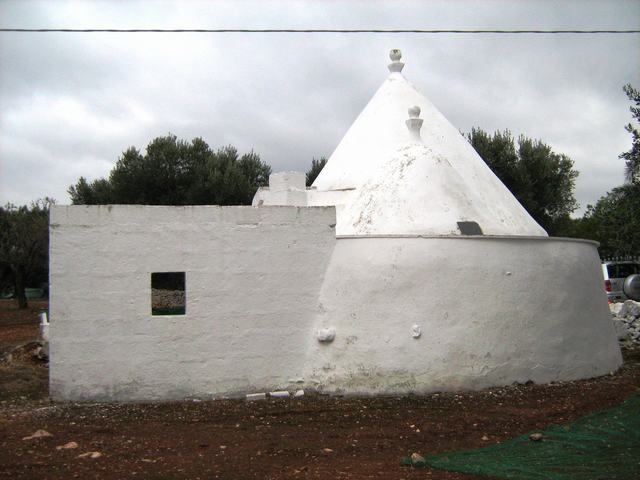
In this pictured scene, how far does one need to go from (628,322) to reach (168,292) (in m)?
15.8

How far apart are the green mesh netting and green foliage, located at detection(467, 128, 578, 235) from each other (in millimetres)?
15505

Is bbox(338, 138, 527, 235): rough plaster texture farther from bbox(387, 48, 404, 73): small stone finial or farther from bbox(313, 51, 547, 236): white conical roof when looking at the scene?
bbox(387, 48, 404, 73): small stone finial

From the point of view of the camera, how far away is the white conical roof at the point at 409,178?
1023 centimetres

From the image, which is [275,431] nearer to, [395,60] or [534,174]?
[395,60]

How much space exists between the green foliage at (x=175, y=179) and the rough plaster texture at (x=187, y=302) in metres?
14.5

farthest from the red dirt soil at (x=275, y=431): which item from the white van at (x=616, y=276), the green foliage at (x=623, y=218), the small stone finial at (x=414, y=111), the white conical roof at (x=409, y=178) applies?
the white van at (x=616, y=276)

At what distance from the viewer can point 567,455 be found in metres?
6.54

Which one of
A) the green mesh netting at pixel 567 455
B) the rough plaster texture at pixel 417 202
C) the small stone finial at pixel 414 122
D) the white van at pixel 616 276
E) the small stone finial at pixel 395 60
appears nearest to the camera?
the green mesh netting at pixel 567 455

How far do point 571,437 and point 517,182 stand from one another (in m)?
16.4

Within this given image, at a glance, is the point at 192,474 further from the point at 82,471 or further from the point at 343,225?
the point at 343,225

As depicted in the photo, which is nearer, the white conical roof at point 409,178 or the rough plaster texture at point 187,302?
the rough plaster texture at point 187,302

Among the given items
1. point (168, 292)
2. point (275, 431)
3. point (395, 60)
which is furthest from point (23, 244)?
point (275, 431)

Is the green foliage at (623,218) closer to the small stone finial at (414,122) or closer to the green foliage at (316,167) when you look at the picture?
the small stone finial at (414,122)

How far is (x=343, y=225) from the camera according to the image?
1061cm
